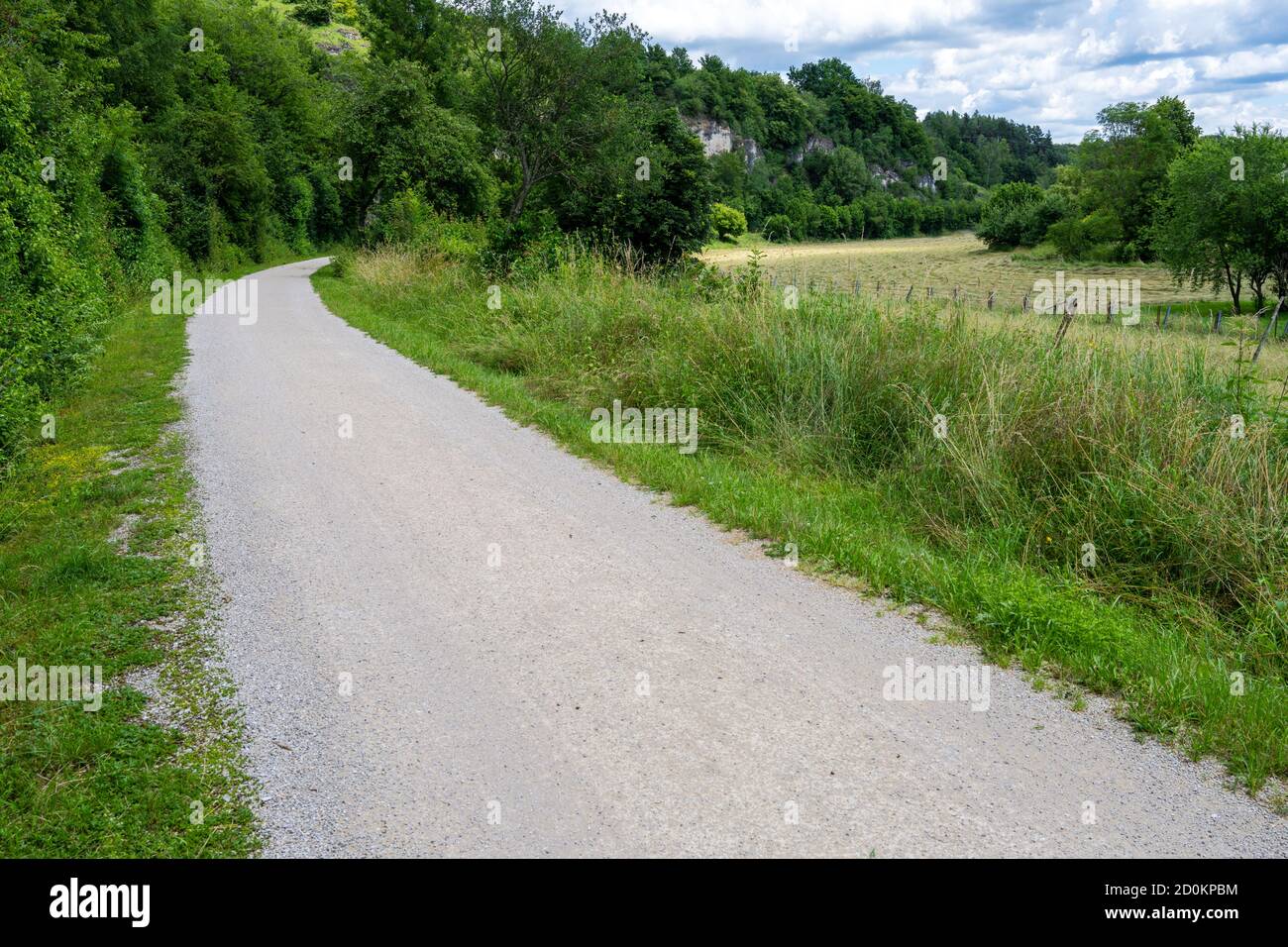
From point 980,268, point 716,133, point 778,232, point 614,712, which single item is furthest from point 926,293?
point 716,133

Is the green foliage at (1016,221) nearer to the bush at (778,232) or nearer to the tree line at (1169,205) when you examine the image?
the tree line at (1169,205)

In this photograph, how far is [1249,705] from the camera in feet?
12.3

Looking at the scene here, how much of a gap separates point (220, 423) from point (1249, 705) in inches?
385

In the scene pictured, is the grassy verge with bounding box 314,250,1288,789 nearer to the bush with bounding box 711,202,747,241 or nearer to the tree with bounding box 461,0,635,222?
the bush with bounding box 711,202,747,241

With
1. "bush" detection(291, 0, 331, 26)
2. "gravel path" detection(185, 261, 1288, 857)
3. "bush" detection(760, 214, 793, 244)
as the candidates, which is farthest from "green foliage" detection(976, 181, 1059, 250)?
"gravel path" detection(185, 261, 1288, 857)

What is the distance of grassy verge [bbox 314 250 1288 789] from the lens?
439cm

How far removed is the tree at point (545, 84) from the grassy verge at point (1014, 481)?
1817 centimetres

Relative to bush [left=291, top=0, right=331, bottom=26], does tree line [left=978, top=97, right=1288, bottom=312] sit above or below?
below

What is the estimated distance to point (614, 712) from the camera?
3904mm

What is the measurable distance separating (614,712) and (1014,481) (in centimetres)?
375


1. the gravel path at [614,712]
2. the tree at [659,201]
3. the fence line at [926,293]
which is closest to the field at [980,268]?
the tree at [659,201]

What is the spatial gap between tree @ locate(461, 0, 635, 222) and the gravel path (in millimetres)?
21183

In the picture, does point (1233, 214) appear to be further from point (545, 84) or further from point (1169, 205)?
point (545, 84)
